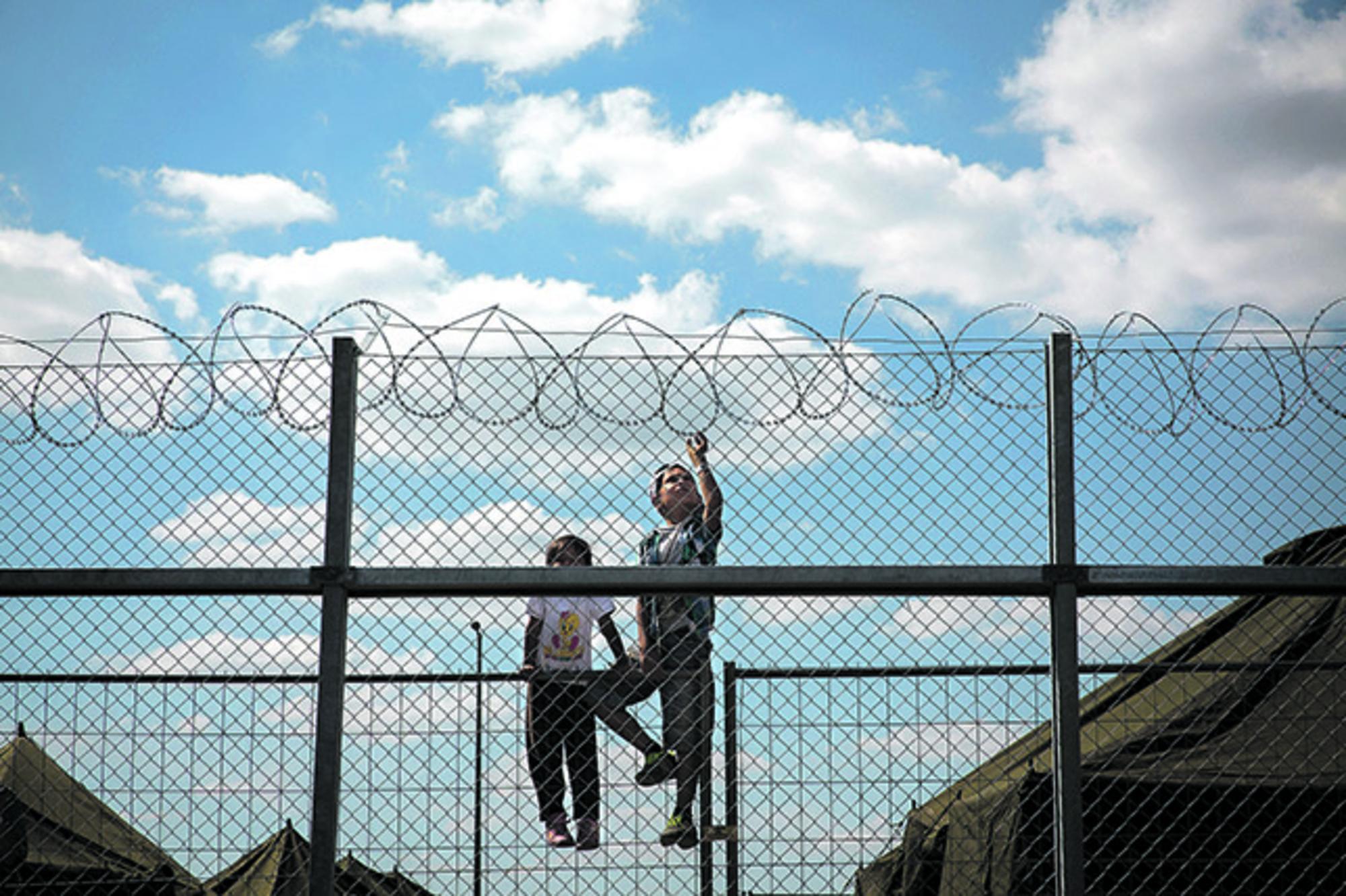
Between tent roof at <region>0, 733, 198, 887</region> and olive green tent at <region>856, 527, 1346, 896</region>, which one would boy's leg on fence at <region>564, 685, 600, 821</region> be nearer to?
olive green tent at <region>856, 527, 1346, 896</region>

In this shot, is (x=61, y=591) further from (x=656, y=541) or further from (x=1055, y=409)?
(x=1055, y=409)

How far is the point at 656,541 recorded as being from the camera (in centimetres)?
516

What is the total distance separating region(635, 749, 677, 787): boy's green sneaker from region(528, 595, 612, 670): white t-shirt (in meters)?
0.59

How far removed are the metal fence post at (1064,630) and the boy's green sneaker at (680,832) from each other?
3.96 feet

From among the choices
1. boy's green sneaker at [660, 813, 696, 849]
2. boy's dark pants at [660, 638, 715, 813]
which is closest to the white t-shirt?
boy's dark pants at [660, 638, 715, 813]

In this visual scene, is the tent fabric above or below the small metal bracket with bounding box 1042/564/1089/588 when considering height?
below

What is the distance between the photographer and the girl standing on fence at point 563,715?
4551 mm

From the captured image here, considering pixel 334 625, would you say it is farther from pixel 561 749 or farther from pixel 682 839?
pixel 682 839

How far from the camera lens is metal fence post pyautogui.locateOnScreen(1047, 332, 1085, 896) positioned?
4.11 meters

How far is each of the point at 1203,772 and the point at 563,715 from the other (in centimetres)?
283

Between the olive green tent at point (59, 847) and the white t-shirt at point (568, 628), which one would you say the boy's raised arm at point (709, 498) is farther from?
the olive green tent at point (59, 847)

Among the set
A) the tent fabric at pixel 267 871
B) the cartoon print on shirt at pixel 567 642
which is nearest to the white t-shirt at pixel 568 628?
the cartoon print on shirt at pixel 567 642

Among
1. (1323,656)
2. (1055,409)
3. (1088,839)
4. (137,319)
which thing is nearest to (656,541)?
(1055,409)

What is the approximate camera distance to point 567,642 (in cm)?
511
